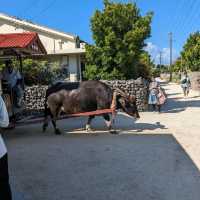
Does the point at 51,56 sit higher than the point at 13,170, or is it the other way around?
the point at 51,56

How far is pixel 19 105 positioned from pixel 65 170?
4.65m

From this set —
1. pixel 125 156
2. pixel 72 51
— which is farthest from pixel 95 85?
pixel 72 51

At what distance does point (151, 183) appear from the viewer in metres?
6.65

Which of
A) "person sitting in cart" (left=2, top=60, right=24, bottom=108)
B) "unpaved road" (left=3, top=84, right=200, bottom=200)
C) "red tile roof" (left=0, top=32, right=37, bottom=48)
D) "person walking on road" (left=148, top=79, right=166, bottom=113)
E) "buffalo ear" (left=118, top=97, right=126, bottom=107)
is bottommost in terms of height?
"unpaved road" (left=3, top=84, right=200, bottom=200)

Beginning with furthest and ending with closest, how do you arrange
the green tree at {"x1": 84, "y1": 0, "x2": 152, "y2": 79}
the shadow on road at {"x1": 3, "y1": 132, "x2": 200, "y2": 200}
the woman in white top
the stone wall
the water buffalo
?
the green tree at {"x1": 84, "y1": 0, "x2": 152, "y2": 79} → the stone wall → the water buffalo → the shadow on road at {"x1": 3, "y1": 132, "x2": 200, "y2": 200} → the woman in white top

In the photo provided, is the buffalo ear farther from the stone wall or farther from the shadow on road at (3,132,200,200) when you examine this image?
the stone wall

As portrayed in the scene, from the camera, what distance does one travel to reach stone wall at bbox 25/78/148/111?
17188 millimetres

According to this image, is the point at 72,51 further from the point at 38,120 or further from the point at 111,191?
the point at 111,191

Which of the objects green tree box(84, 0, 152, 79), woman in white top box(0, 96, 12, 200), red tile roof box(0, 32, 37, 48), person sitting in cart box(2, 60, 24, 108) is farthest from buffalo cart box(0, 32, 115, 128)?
green tree box(84, 0, 152, 79)

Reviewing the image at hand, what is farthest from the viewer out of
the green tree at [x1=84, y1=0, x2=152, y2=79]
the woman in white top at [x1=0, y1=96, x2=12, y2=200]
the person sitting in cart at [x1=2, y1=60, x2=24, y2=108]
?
the green tree at [x1=84, y1=0, x2=152, y2=79]

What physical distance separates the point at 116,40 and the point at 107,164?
11668 mm

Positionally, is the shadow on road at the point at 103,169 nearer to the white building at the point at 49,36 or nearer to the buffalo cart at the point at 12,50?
the buffalo cart at the point at 12,50

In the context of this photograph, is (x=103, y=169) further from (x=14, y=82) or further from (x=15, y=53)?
(x=15, y=53)

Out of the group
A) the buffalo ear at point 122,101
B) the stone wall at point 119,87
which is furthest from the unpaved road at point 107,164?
the stone wall at point 119,87
